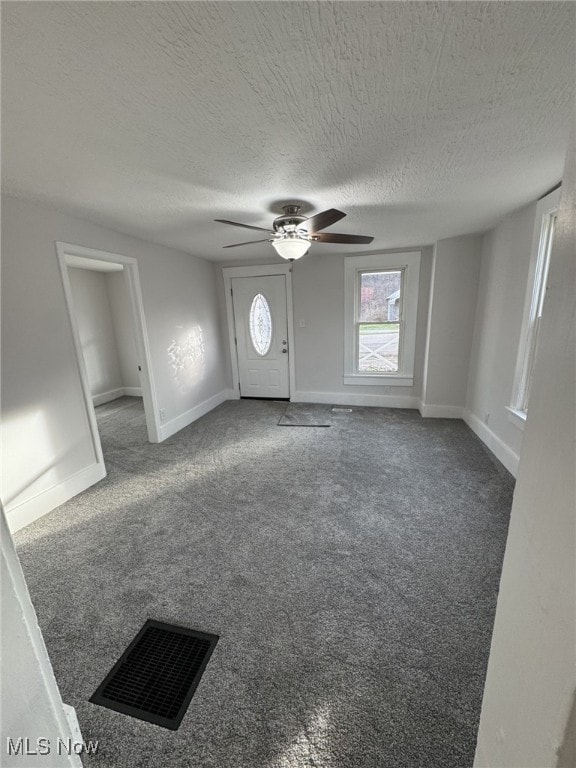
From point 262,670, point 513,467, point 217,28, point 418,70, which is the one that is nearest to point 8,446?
point 262,670

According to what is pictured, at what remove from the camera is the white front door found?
15.2ft

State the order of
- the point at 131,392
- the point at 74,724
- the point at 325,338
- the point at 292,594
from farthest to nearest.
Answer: the point at 131,392, the point at 325,338, the point at 292,594, the point at 74,724

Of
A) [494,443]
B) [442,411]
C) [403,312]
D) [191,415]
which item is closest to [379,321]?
[403,312]

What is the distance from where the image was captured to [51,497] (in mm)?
2432

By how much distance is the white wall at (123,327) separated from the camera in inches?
204

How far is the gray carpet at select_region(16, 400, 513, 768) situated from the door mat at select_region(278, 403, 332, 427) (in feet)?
2.82

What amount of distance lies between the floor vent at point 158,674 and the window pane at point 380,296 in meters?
3.99

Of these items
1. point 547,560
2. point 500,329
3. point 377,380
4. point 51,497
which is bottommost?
point 51,497

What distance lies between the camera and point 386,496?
8.13 feet


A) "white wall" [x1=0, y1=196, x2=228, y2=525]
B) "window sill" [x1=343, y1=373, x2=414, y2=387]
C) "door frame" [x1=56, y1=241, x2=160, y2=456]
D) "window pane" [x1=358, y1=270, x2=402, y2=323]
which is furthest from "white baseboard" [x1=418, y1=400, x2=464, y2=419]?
"white wall" [x1=0, y1=196, x2=228, y2=525]

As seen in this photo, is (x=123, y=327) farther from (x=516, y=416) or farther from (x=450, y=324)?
(x=516, y=416)

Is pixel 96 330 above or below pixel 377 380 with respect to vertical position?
above

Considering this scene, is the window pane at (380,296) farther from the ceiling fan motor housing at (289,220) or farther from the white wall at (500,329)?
the ceiling fan motor housing at (289,220)

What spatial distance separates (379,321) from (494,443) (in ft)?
6.95
